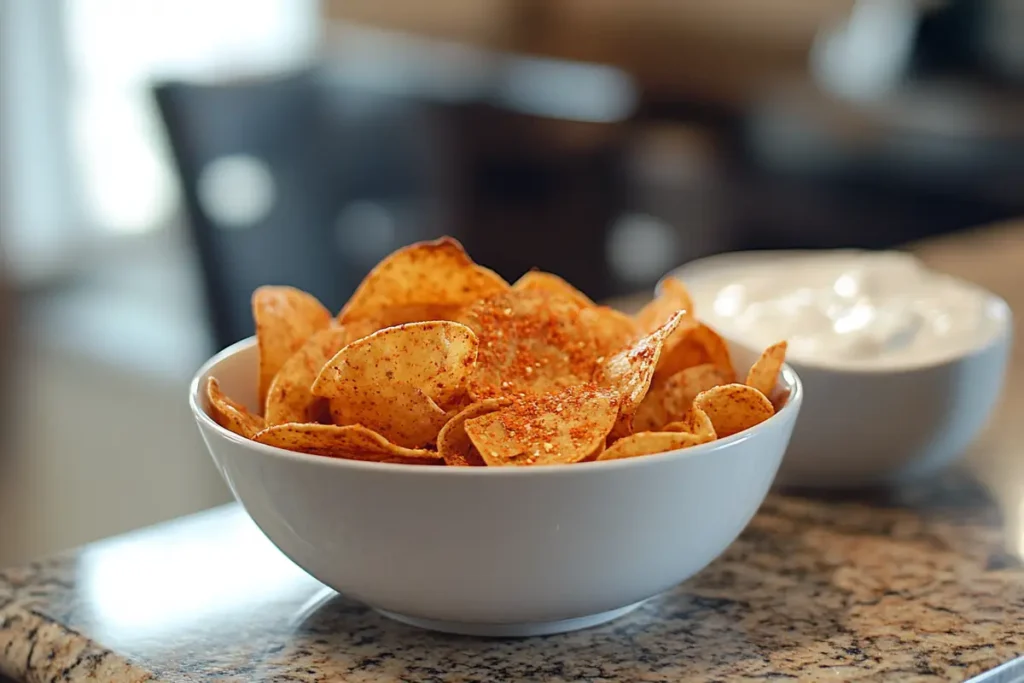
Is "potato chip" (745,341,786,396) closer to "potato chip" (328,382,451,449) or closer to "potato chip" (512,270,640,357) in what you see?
"potato chip" (512,270,640,357)

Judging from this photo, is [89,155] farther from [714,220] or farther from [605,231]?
[714,220]

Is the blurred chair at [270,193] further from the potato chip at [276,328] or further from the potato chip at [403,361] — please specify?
the potato chip at [403,361]

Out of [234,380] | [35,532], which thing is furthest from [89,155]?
[234,380]

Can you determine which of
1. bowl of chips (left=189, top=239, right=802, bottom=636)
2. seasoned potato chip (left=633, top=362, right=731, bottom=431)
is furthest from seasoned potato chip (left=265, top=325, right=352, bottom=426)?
seasoned potato chip (left=633, top=362, right=731, bottom=431)

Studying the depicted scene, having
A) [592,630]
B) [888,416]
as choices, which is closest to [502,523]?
[592,630]

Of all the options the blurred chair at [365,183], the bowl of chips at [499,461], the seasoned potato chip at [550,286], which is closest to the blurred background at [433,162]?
the blurred chair at [365,183]
